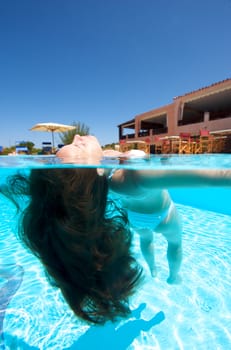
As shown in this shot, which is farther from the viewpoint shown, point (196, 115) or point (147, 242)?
point (196, 115)

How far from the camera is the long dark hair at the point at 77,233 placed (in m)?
1.33

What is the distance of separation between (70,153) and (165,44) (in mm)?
13843

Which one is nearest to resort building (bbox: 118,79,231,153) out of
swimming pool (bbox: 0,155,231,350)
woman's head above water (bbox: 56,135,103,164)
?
swimming pool (bbox: 0,155,231,350)

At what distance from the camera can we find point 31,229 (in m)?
1.39

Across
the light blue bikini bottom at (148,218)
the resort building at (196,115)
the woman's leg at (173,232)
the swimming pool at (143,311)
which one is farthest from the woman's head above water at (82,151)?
the resort building at (196,115)

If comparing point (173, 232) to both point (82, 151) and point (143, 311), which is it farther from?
point (82, 151)

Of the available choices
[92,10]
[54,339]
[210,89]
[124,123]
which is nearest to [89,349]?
[54,339]

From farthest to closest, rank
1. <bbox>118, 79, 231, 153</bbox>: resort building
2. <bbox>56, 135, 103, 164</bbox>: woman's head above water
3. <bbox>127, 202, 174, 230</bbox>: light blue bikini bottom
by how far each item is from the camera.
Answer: <bbox>118, 79, 231, 153</bbox>: resort building
<bbox>127, 202, 174, 230</bbox>: light blue bikini bottom
<bbox>56, 135, 103, 164</bbox>: woman's head above water

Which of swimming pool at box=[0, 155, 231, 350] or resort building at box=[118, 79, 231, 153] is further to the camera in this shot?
resort building at box=[118, 79, 231, 153]

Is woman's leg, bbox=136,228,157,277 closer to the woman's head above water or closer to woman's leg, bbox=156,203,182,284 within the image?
woman's leg, bbox=156,203,182,284

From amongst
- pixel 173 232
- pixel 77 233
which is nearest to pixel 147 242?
pixel 173 232

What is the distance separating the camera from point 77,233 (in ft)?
4.44

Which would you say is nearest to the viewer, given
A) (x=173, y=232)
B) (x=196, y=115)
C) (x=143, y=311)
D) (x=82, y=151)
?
(x=82, y=151)

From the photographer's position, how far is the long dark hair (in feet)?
4.36
